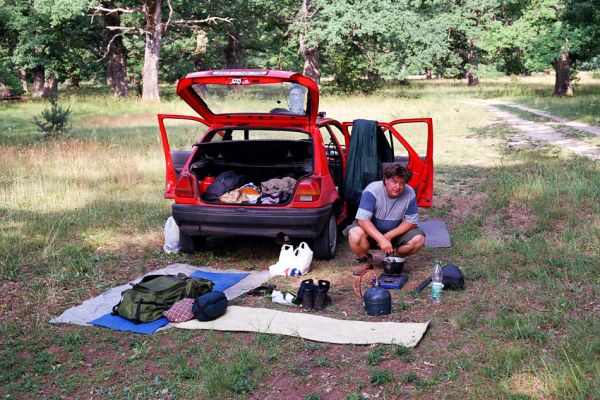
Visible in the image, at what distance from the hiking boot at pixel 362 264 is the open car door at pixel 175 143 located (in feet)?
7.94

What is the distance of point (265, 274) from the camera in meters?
6.90

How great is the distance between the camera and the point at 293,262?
6.76m

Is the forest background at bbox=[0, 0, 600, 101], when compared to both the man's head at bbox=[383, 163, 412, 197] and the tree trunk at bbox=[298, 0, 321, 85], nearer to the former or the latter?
the tree trunk at bbox=[298, 0, 321, 85]

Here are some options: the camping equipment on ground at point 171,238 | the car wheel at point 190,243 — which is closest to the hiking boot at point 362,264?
the car wheel at point 190,243

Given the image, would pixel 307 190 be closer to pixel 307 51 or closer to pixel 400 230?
pixel 400 230

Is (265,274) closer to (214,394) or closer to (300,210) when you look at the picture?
(300,210)

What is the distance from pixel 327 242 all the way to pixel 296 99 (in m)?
1.65

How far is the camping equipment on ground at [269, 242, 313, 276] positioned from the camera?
265 inches

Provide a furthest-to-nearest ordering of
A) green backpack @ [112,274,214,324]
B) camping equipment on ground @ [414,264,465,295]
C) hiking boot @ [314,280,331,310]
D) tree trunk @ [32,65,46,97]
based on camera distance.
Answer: tree trunk @ [32,65,46,97] < camping equipment on ground @ [414,264,465,295] < hiking boot @ [314,280,331,310] < green backpack @ [112,274,214,324]

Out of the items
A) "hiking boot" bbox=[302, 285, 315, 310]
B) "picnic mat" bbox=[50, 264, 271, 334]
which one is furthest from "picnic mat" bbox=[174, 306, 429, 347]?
"picnic mat" bbox=[50, 264, 271, 334]

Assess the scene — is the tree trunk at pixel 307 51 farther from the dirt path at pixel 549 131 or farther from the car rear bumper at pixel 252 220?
the car rear bumper at pixel 252 220

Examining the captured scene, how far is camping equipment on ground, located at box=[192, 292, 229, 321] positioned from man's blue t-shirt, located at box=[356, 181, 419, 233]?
190cm

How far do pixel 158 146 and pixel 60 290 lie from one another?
937cm

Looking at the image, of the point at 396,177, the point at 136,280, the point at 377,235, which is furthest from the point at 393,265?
the point at 136,280
